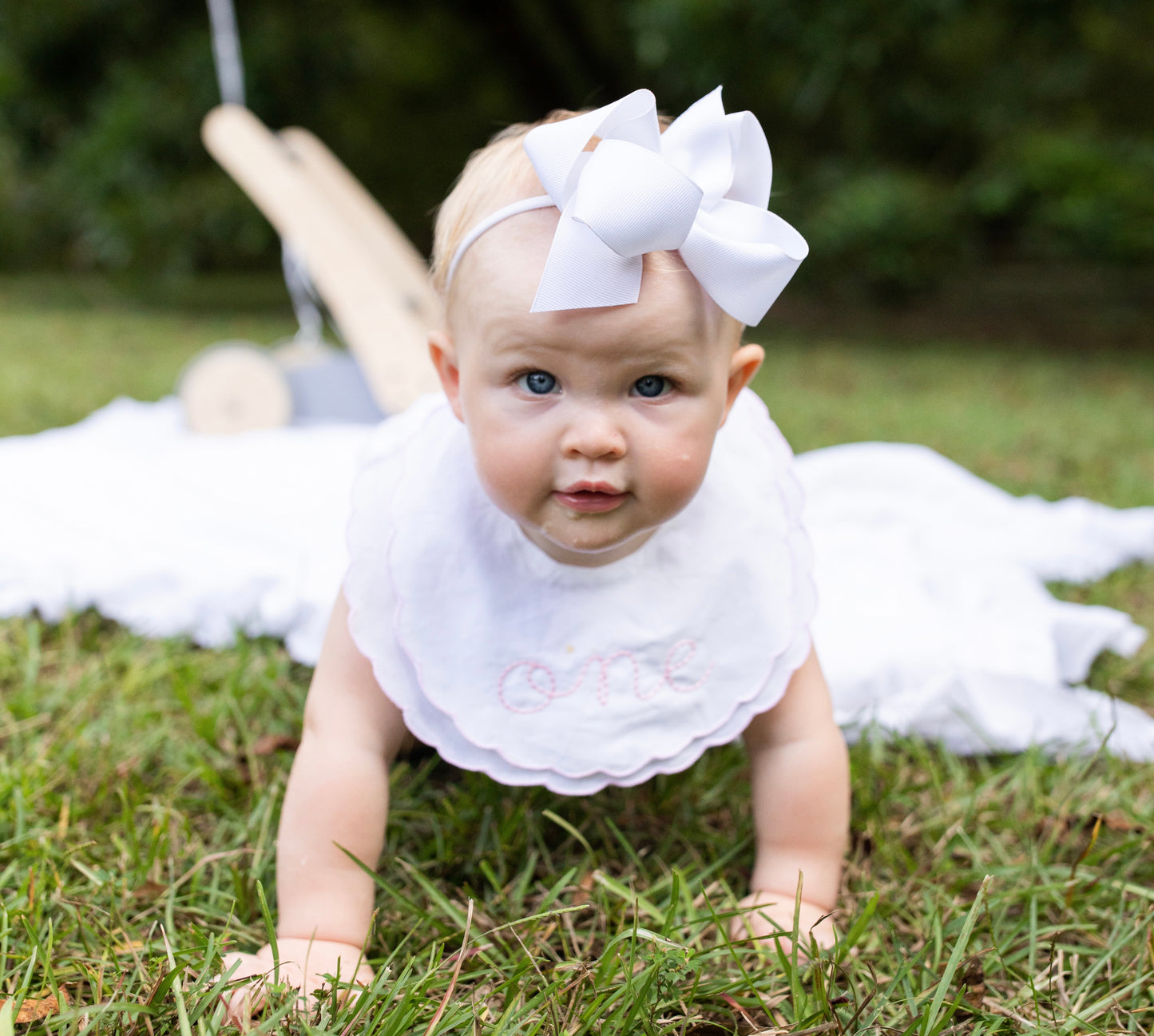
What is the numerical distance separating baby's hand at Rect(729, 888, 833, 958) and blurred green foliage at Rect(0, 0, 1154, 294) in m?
4.70

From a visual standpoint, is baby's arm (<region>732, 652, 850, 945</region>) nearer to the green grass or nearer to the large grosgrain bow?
the green grass

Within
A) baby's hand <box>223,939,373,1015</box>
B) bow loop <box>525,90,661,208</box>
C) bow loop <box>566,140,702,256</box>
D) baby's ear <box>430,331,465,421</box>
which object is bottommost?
baby's hand <box>223,939,373,1015</box>

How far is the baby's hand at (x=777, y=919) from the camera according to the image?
41.5 inches

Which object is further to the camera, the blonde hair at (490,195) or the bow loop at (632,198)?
the blonde hair at (490,195)

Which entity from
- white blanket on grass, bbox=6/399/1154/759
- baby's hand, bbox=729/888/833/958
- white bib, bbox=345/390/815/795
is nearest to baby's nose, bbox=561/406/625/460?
white bib, bbox=345/390/815/795

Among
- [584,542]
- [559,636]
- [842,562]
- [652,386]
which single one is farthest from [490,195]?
[842,562]

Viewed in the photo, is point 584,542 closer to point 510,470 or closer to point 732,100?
point 510,470

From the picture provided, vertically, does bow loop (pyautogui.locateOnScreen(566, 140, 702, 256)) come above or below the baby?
above

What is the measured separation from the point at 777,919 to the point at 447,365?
68 centimetres

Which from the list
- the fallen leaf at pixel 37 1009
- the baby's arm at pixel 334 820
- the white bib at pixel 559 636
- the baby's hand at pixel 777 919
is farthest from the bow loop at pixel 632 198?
the fallen leaf at pixel 37 1009

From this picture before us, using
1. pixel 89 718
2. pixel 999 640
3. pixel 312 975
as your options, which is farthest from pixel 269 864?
pixel 999 640

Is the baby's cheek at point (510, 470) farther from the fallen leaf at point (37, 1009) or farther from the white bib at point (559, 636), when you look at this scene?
the fallen leaf at point (37, 1009)

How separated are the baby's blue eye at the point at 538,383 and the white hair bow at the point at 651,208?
0.27ft

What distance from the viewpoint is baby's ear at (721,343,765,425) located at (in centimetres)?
107
